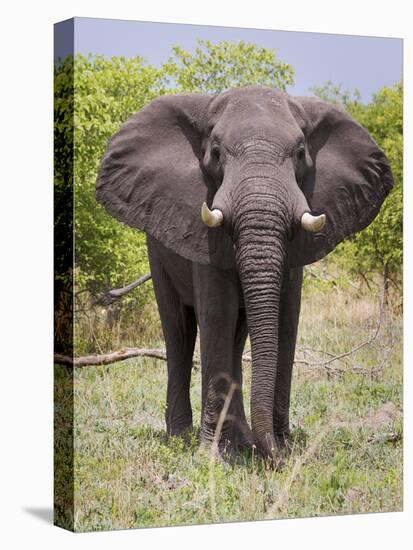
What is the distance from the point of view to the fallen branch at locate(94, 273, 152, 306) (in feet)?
36.9

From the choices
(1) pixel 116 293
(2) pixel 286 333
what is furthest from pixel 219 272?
(1) pixel 116 293

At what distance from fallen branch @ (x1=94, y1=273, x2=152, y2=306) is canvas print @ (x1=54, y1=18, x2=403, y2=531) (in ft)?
0.09

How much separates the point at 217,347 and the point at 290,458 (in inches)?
37.5

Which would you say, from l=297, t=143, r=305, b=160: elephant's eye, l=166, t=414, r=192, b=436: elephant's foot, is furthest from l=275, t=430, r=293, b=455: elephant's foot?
l=297, t=143, r=305, b=160: elephant's eye

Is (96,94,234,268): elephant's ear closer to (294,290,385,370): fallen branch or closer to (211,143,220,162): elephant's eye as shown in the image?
(211,143,220,162): elephant's eye

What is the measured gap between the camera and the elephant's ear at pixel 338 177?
405 inches

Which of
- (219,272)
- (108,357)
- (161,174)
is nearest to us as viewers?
(219,272)

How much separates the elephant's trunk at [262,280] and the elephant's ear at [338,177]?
53 cm

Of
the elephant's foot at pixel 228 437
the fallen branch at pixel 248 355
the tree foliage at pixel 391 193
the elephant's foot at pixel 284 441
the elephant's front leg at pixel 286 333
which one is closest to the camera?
the elephant's foot at pixel 228 437

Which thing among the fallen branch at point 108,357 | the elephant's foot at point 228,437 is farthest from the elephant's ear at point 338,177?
the fallen branch at point 108,357

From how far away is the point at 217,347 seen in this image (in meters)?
10.1

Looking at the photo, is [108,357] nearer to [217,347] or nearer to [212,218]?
[217,347]

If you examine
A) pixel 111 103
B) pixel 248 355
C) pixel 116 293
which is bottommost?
pixel 248 355

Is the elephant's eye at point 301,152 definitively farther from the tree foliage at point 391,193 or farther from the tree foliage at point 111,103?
the tree foliage at point 391,193
